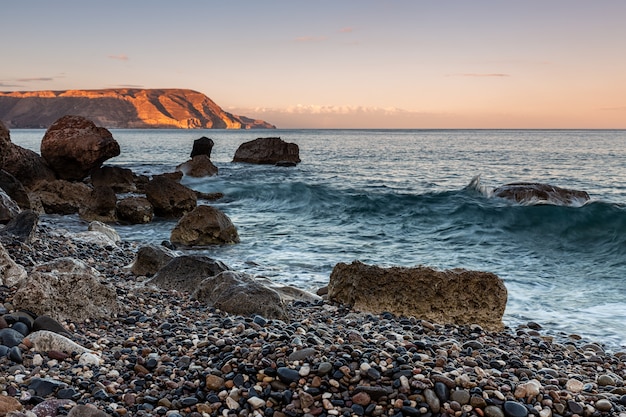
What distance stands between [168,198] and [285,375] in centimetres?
1162

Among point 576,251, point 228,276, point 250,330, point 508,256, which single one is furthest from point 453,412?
point 576,251

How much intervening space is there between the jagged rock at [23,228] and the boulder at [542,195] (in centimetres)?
1352

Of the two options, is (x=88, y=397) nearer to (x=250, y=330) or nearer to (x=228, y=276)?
(x=250, y=330)

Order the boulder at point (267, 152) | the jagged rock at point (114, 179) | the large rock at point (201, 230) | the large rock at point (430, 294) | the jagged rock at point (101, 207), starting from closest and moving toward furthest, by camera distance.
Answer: the large rock at point (430, 294) < the large rock at point (201, 230) < the jagged rock at point (101, 207) < the jagged rock at point (114, 179) < the boulder at point (267, 152)

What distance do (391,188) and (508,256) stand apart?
37.8 ft

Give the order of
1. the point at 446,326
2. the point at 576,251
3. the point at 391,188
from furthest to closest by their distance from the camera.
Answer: the point at 391,188, the point at 576,251, the point at 446,326

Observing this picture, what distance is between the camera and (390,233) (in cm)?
1355

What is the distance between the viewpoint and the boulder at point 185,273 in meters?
7.07

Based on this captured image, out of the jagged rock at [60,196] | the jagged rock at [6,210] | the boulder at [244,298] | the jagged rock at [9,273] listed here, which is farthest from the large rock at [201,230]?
the jagged rock at [9,273]

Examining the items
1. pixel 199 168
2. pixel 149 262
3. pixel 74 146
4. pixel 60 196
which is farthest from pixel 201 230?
pixel 199 168

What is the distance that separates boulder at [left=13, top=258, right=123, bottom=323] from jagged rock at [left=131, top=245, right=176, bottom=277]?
229 cm

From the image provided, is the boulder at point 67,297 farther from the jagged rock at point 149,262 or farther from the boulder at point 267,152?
the boulder at point 267,152

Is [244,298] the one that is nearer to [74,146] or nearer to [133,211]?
[133,211]

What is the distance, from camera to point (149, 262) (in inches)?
313
